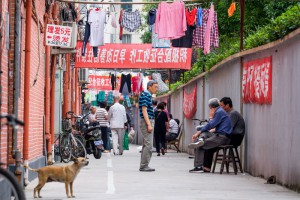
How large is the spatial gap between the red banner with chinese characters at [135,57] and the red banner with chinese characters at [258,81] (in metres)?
17.9

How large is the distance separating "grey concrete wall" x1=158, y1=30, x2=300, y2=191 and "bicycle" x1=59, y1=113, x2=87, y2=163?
4334mm

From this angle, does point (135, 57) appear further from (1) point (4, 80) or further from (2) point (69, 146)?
(1) point (4, 80)

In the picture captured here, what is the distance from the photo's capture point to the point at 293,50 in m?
13.6

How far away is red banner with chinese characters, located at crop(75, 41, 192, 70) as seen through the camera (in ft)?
120

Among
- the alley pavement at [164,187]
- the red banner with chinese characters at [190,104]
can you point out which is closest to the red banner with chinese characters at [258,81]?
the alley pavement at [164,187]

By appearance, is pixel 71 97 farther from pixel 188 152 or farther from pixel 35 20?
pixel 35 20

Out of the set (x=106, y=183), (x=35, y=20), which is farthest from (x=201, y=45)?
(x=106, y=183)

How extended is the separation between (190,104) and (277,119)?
48.0ft

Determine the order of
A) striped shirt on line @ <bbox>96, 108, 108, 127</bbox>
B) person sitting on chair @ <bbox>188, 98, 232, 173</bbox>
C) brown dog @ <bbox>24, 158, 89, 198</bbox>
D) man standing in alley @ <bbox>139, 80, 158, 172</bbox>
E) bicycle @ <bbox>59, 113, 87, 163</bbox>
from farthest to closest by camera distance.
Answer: striped shirt on line @ <bbox>96, 108, 108, 127</bbox> → bicycle @ <bbox>59, 113, 87, 163</bbox> → person sitting on chair @ <bbox>188, 98, 232, 173</bbox> → man standing in alley @ <bbox>139, 80, 158, 172</bbox> → brown dog @ <bbox>24, 158, 89, 198</bbox>

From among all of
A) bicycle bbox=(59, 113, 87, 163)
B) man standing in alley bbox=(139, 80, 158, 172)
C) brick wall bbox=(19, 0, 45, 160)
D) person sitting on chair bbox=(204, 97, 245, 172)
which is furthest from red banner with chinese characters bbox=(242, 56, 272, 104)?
bicycle bbox=(59, 113, 87, 163)

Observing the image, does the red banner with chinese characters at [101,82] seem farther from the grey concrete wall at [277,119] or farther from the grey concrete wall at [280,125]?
the grey concrete wall at [280,125]

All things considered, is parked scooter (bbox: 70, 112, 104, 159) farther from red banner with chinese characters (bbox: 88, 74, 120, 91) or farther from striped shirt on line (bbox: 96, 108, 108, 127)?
red banner with chinese characters (bbox: 88, 74, 120, 91)

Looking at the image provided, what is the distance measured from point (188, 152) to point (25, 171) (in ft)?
55.6

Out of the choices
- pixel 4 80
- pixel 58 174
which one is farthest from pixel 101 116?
pixel 4 80
